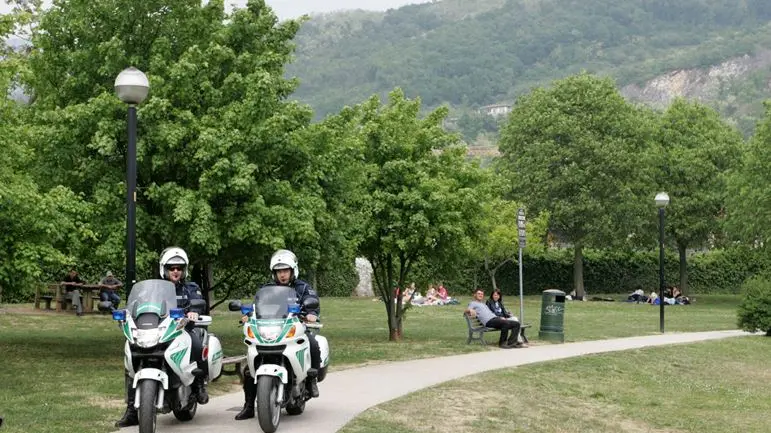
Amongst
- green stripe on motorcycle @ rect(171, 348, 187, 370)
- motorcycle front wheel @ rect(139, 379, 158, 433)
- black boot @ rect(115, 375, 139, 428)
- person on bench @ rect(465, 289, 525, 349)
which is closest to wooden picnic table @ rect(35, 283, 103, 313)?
person on bench @ rect(465, 289, 525, 349)

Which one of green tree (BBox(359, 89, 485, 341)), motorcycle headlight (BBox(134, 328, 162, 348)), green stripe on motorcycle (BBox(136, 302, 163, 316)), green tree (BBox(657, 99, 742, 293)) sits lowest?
motorcycle headlight (BBox(134, 328, 162, 348))

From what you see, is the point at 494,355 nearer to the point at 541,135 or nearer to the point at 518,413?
the point at 518,413

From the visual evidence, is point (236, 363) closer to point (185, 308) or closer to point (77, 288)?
point (185, 308)

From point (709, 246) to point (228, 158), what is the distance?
1808 inches

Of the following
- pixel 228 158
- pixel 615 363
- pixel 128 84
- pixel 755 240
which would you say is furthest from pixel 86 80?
pixel 755 240

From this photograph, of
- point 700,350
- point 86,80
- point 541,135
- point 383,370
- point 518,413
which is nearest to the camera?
point 518,413

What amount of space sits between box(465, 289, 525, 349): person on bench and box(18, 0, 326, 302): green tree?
512cm

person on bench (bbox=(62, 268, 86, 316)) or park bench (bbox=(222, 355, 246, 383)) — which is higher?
person on bench (bbox=(62, 268, 86, 316))

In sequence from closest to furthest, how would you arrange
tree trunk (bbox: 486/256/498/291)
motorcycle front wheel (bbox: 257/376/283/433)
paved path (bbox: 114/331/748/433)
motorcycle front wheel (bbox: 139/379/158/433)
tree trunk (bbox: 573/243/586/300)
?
1. motorcycle front wheel (bbox: 139/379/158/433)
2. motorcycle front wheel (bbox: 257/376/283/433)
3. paved path (bbox: 114/331/748/433)
4. tree trunk (bbox: 486/256/498/291)
5. tree trunk (bbox: 573/243/586/300)

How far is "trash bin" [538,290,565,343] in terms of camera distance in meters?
24.4

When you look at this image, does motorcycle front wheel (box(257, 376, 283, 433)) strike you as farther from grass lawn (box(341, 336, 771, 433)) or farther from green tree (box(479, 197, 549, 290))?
green tree (box(479, 197, 549, 290))

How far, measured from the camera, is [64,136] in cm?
1747

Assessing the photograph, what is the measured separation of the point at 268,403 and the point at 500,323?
1263cm

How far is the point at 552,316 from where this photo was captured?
976 inches
